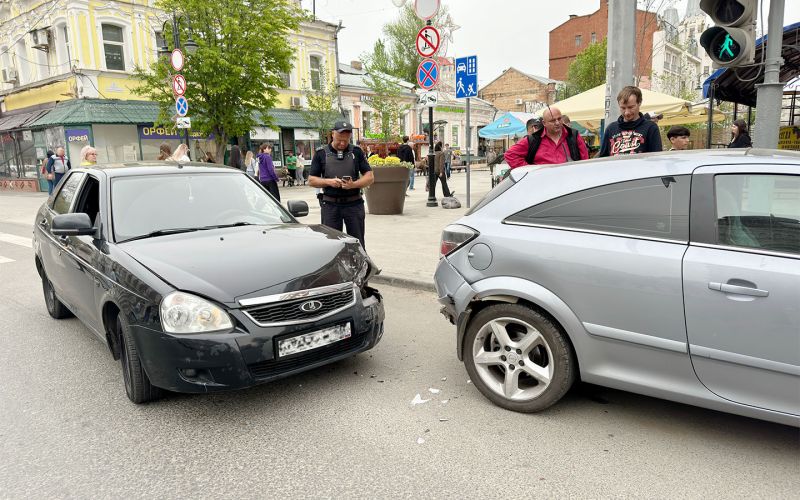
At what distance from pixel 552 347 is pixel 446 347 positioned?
1.51m

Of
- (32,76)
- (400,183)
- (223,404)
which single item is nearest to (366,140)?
(32,76)

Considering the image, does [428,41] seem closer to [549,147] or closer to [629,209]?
[549,147]

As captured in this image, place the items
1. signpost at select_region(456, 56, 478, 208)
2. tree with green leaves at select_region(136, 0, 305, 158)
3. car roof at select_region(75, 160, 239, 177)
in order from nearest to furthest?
car roof at select_region(75, 160, 239, 177) → signpost at select_region(456, 56, 478, 208) → tree with green leaves at select_region(136, 0, 305, 158)

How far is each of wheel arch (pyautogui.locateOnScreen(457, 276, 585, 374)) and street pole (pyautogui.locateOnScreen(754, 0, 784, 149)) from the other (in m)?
3.11

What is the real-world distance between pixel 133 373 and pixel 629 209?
10.5ft

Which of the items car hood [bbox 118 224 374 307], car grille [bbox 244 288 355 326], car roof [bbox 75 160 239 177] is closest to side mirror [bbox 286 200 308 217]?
car roof [bbox 75 160 239 177]

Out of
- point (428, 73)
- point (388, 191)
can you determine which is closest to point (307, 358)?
point (428, 73)

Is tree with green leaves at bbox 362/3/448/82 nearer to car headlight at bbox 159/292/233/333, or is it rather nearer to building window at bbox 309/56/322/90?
building window at bbox 309/56/322/90

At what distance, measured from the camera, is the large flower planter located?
39.3ft

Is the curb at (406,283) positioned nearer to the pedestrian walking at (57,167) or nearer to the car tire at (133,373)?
the car tire at (133,373)

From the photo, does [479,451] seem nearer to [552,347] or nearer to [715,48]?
[552,347]

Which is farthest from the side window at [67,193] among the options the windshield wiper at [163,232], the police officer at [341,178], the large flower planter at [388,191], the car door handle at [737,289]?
the large flower planter at [388,191]

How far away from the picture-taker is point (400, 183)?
12.3m

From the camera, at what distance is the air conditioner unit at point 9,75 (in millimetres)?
26717
